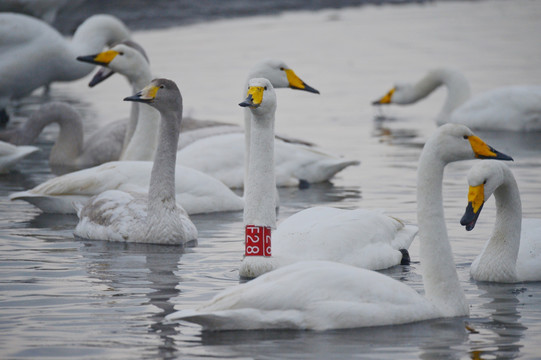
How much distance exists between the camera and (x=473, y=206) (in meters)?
7.72

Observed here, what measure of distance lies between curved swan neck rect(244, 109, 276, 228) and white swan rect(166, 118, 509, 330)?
1463mm

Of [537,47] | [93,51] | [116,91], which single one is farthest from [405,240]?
[537,47]

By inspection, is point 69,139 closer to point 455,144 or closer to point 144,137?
point 144,137

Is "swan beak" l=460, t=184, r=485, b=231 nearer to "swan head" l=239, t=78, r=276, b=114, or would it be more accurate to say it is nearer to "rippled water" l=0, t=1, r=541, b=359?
"rippled water" l=0, t=1, r=541, b=359

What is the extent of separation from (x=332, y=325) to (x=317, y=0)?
34.3 meters

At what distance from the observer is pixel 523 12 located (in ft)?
127

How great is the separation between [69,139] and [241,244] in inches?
207

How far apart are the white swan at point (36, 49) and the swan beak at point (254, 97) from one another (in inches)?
368

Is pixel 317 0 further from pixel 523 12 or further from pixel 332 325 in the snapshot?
pixel 332 325

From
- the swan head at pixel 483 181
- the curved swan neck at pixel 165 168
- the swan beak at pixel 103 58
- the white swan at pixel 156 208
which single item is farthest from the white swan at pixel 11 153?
the swan head at pixel 483 181

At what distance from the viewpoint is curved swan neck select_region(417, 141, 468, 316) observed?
23.1 feet

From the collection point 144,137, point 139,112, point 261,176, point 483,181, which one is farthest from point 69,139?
point 483,181

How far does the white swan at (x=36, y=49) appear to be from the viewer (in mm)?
17047

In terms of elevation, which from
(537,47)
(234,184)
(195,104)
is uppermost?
(537,47)
